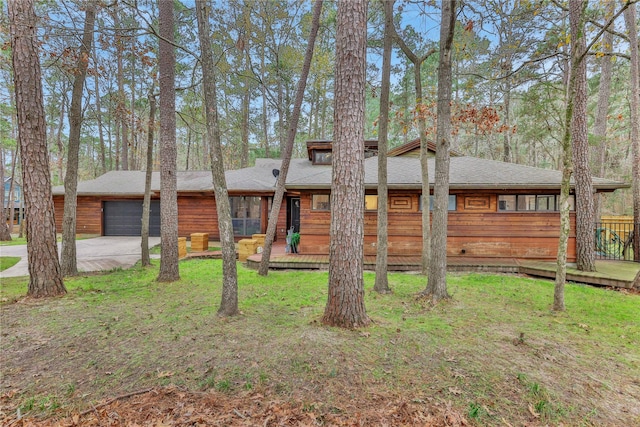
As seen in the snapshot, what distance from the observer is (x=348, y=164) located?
3.79m

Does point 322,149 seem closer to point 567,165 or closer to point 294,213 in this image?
point 294,213

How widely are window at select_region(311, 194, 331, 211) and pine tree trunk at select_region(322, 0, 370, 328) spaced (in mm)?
5176

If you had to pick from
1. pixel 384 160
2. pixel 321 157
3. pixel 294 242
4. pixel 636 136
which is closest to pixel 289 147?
pixel 384 160

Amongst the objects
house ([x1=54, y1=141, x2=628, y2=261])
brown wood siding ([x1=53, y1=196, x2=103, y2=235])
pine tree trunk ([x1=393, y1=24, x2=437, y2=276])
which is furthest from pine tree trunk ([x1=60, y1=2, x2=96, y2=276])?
brown wood siding ([x1=53, y1=196, x2=103, y2=235])

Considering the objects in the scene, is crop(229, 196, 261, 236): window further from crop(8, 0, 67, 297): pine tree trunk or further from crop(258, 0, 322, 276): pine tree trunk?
crop(8, 0, 67, 297): pine tree trunk

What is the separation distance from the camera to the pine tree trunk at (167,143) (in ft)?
21.2

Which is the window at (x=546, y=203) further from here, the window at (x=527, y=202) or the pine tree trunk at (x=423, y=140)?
the pine tree trunk at (x=423, y=140)

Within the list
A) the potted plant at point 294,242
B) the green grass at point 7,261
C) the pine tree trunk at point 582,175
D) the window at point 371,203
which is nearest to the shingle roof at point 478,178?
the window at point 371,203

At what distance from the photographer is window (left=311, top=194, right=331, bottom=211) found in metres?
9.08

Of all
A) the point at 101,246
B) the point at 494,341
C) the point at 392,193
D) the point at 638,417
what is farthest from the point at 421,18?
the point at 101,246

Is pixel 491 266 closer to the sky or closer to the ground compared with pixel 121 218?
closer to the ground

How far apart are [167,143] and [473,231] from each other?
850 cm

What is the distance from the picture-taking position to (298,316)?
449 centimetres

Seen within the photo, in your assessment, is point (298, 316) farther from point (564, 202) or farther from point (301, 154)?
point (301, 154)
